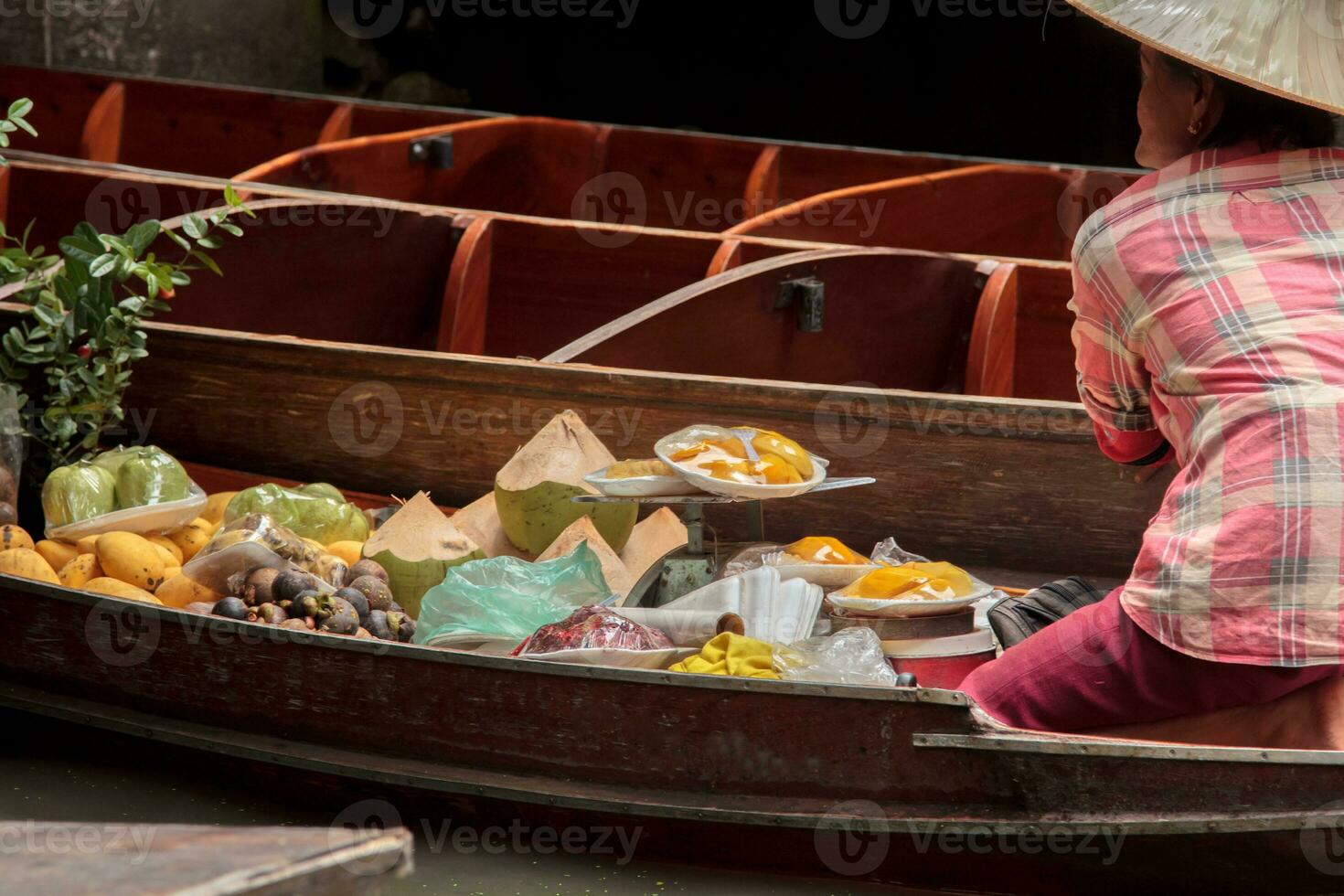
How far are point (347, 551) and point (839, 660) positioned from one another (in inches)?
37.8

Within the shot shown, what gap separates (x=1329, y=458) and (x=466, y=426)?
5.20 ft

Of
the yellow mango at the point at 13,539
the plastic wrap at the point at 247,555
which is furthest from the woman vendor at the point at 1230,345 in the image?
the yellow mango at the point at 13,539

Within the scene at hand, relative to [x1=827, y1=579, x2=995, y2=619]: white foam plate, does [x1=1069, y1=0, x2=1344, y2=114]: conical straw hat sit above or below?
above

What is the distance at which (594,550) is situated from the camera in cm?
251

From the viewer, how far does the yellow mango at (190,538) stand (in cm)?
263

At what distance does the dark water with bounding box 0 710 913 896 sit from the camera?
6.86ft

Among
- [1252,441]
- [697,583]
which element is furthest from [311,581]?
[1252,441]

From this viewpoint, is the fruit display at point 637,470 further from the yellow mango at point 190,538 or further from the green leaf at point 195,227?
the green leaf at point 195,227

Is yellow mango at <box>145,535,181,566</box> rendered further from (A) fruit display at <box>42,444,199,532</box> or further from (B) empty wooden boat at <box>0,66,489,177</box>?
(B) empty wooden boat at <box>0,66,489,177</box>

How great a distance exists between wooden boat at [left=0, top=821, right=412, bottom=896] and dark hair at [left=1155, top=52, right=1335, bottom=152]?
1324mm

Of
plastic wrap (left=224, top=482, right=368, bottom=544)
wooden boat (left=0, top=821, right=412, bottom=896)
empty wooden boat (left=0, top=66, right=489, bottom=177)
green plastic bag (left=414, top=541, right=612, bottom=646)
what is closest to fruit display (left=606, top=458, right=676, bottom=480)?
green plastic bag (left=414, top=541, right=612, bottom=646)

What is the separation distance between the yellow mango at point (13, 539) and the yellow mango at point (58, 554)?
27mm

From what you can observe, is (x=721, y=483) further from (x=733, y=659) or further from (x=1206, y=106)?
(x=1206, y=106)

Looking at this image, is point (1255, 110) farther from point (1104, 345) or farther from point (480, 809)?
point (480, 809)
